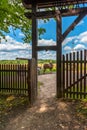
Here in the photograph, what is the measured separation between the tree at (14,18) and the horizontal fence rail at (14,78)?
12.1 feet

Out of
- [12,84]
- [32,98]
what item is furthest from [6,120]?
[12,84]

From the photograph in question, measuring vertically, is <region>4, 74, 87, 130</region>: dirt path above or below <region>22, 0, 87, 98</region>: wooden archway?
below

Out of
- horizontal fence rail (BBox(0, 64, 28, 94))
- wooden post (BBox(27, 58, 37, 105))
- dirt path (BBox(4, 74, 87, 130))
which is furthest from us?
horizontal fence rail (BBox(0, 64, 28, 94))

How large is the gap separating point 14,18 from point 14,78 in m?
5.01

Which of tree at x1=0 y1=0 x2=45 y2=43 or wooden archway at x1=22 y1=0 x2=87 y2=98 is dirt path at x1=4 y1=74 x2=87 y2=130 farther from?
tree at x1=0 y1=0 x2=45 y2=43

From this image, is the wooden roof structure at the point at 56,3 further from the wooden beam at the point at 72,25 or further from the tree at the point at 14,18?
the tree at the point at 14,18

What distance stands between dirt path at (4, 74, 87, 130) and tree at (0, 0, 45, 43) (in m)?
6.70

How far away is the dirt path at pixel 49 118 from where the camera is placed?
8.25 metres

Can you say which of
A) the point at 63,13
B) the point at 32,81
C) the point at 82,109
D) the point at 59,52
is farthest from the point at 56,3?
the point at 82,109

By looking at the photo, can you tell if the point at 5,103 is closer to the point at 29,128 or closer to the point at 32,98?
the point at 32,98

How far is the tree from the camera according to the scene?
1540 cm

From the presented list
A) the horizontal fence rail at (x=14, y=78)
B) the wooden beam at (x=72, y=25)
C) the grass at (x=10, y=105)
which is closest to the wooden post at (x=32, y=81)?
the grass at (x=10, y=105)

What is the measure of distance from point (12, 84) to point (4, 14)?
15.5 feet

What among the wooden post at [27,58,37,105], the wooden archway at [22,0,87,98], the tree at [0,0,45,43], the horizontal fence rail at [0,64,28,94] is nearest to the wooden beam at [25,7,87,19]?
the wooden archway at [22,0,87,98]
